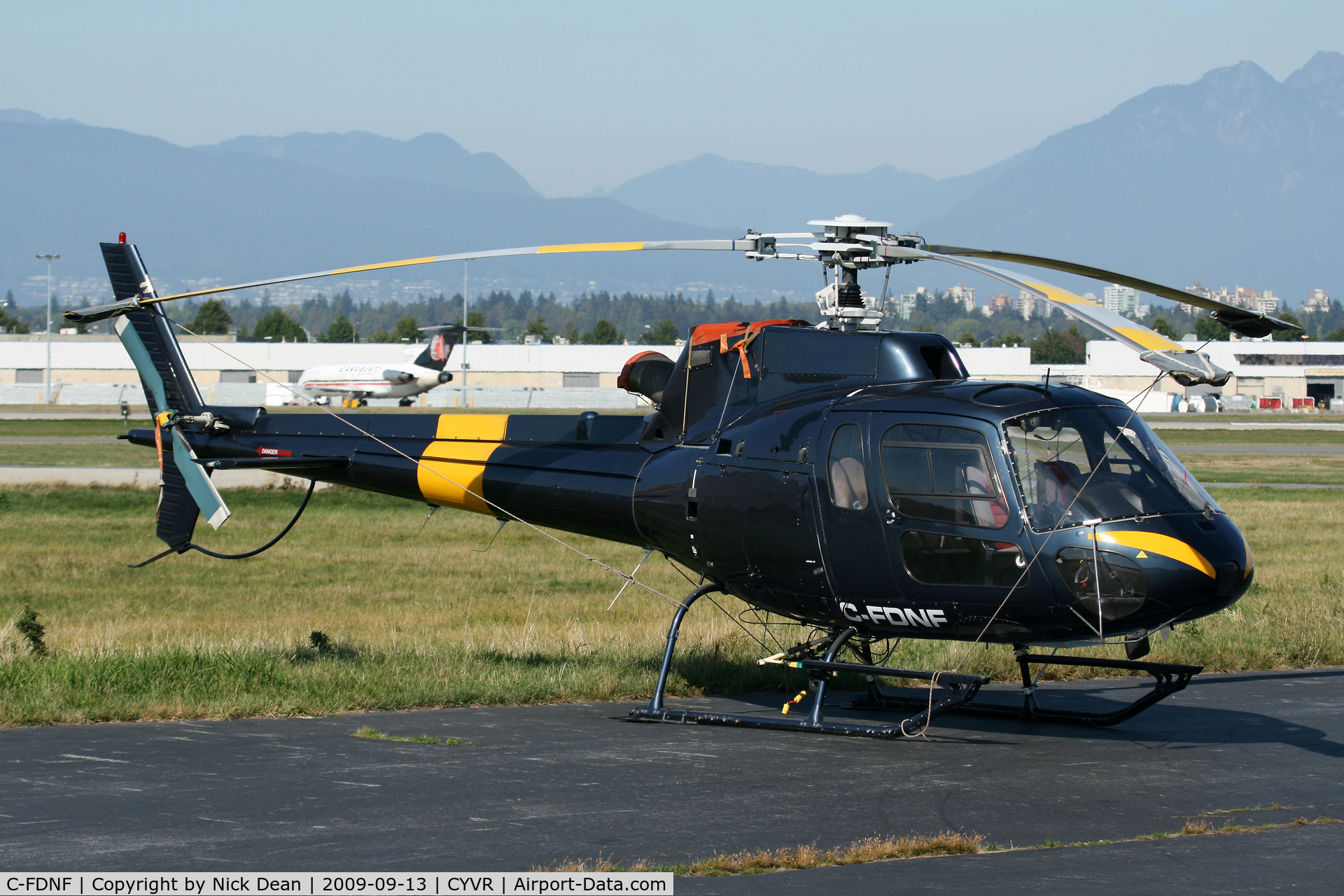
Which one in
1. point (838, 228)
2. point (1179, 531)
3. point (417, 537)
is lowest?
point (417, 537)

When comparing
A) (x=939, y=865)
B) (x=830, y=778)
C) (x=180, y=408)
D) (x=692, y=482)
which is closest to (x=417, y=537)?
(x=180, y=408)

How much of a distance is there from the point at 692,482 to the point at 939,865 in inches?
181

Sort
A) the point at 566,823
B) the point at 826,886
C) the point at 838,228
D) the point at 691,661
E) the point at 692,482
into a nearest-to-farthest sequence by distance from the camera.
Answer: the point at 826,886, the point at 566,823, the point at 838,228, the point at 692,482, the point at 691,661

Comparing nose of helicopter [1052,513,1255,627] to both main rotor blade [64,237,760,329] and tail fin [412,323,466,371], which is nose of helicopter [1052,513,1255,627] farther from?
tail fin [412,323,466,371]

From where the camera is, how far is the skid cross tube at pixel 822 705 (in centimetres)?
888

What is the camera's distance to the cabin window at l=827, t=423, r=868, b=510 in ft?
29.7

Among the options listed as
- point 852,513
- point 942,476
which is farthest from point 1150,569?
point 852,513

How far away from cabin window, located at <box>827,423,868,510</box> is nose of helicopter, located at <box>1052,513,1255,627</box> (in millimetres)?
1487

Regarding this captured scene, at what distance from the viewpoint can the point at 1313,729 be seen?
9875 mm

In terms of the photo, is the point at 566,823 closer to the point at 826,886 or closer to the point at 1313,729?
the point at 826,886

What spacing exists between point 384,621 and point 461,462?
4779mm

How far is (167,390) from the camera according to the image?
1322 cm

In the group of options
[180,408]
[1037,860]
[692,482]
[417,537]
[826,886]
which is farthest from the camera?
[417,537]

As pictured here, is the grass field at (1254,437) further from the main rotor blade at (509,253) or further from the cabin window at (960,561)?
the cabin window at (960,561)
